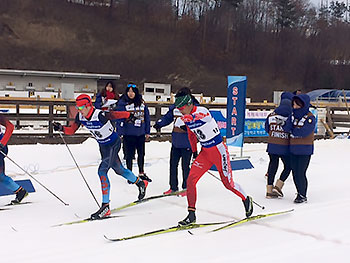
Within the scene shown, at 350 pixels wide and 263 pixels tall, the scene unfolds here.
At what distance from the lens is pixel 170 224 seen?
17.2 ft

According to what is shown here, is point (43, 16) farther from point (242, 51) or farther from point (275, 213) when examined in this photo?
point (275, 213)

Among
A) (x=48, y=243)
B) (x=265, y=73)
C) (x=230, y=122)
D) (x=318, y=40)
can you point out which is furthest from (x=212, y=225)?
(x=318, y=40)

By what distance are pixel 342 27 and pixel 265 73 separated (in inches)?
860

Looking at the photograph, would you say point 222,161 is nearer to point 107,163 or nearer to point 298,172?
point 107,163

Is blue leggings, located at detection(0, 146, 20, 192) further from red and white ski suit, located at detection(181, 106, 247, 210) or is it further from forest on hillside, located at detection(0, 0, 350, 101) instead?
forest on hillside, located at detection(0, 0, 350, 101)

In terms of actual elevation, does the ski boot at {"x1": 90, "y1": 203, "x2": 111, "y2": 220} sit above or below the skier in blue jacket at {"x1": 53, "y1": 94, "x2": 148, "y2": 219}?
below

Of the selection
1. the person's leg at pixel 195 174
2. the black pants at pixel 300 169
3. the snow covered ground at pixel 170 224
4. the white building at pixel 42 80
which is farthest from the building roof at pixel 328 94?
the person's leg at pixel 195 174

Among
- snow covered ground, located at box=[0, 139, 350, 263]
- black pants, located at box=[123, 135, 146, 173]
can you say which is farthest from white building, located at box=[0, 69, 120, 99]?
snow covered ground, located at box=[0, 139, 350, 263]

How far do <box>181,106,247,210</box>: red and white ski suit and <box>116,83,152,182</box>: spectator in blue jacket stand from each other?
7.82 ft

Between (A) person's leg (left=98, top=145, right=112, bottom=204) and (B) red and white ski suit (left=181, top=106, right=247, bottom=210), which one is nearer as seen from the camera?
(B) red and white ski suit (left=181, top=106, right=247, bottom=210)

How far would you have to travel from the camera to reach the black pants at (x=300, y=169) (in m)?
6.31

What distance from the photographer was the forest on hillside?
180 feet

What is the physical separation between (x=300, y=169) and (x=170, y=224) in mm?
2275

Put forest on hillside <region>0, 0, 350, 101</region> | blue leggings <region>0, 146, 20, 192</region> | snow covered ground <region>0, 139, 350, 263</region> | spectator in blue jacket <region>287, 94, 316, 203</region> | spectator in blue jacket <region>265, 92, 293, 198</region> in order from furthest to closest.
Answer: forest on hillside <region>0, 0, 350, 101</region>, spectator in blue jacket <region>265, 92, 293, 198</region>, spectator in blue jacket <region>287, 94, 316, 203</region>, blue leggings <region>0, 146, 20, 192</region>, snow covered ground <region>0, 139, 350, 263</region>
